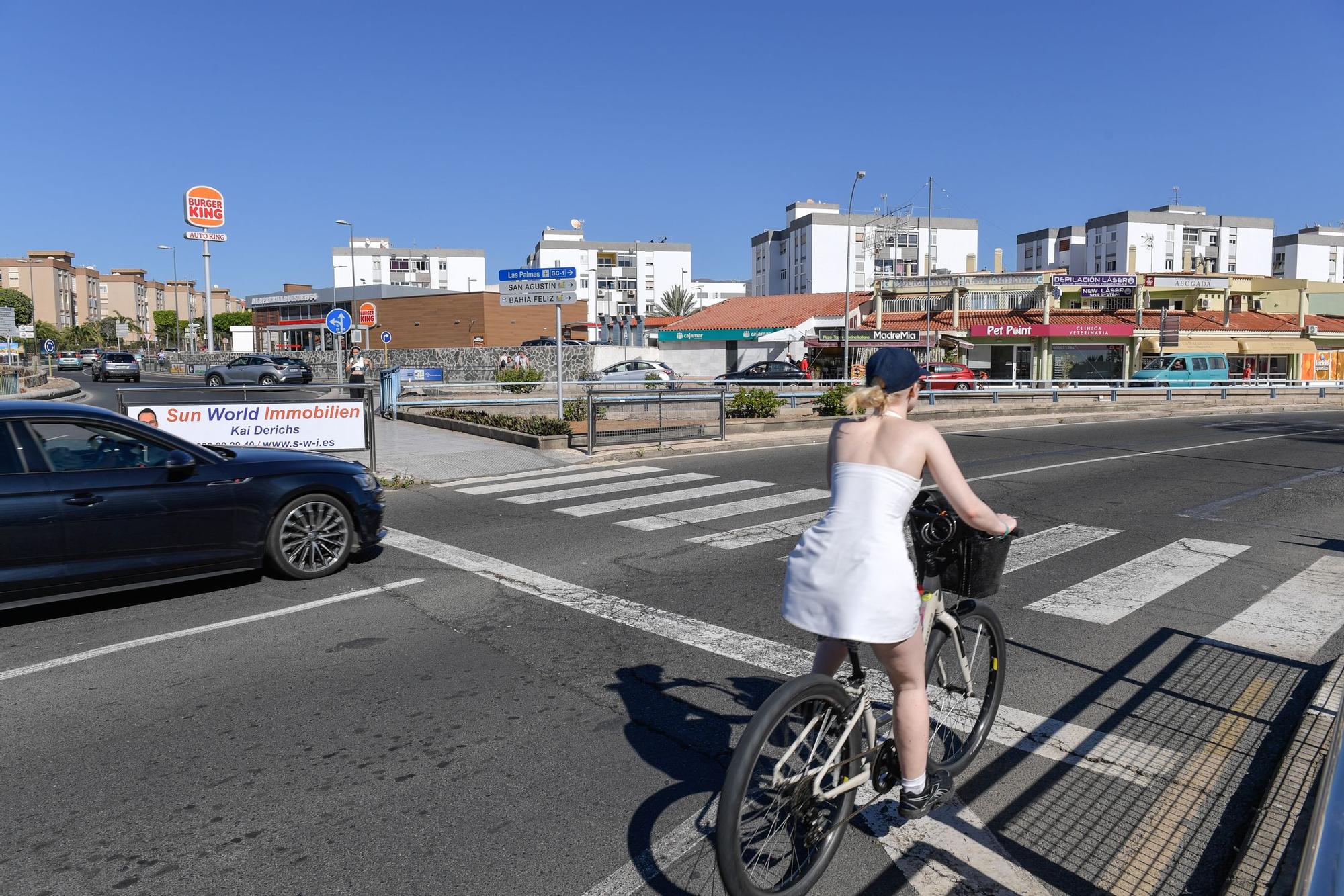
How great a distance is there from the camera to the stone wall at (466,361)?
151 feet

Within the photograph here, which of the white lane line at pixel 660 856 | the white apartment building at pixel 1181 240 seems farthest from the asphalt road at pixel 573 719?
the white apartment building at pixel 1181 240

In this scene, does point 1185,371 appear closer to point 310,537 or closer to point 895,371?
point 310,537

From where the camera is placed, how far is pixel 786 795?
3221mm

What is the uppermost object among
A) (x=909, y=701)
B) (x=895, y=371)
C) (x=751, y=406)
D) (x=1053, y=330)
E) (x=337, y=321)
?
(x=1053, y=330)

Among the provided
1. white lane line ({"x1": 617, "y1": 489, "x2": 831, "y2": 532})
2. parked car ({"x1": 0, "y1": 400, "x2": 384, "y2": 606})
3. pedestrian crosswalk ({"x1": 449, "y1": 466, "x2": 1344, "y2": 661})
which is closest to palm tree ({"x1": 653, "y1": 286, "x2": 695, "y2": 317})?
pedestrian crosswalk ({"x1": 449, "y1": 466, "x2": 1344, "y2": 661})

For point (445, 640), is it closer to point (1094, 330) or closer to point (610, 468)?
point (610, 468)

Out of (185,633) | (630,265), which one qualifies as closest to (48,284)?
(630,265)

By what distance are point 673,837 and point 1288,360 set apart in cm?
6166

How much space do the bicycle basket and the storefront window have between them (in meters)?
48.0

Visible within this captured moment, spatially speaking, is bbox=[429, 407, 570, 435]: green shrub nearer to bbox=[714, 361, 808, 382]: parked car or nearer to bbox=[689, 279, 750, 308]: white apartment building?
bbox=[714, 361, 808, 382]: parked car

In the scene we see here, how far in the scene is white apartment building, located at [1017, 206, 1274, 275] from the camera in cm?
9306

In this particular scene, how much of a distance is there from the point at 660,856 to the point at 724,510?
7599 millimetres

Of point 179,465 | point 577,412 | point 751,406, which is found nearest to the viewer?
point 179,465

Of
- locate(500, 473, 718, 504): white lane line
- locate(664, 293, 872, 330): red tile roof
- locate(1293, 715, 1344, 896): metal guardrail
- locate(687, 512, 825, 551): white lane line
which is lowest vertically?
locate(687, 512, 825, 551): white lane line
